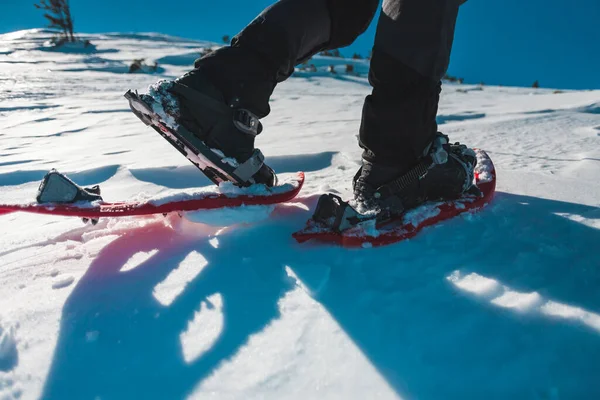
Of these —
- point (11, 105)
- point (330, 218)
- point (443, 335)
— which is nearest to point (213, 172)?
point (330, 218)

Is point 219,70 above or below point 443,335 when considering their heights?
above

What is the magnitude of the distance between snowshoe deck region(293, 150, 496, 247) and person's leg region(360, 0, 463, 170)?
14cm

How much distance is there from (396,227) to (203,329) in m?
0.51

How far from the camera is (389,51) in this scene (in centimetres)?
90

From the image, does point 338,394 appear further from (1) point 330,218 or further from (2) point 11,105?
(2) point 11,105

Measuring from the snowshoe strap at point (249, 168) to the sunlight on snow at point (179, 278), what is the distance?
0.27 m

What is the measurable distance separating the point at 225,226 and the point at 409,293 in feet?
1.58

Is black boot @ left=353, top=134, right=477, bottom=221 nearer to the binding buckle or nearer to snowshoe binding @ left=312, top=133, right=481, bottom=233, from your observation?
snowshoe binding @ left=312, top=133, right=481, bottom=233

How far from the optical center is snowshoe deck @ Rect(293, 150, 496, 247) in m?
0.86

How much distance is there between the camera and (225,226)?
3.16ft

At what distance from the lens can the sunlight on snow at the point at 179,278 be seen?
2.28 ft

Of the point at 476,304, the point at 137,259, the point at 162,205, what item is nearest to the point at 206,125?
the point at 162,205

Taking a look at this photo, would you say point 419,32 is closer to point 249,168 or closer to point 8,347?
point 249,168

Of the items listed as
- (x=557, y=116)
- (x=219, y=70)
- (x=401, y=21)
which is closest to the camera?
(x=401, y=21)
